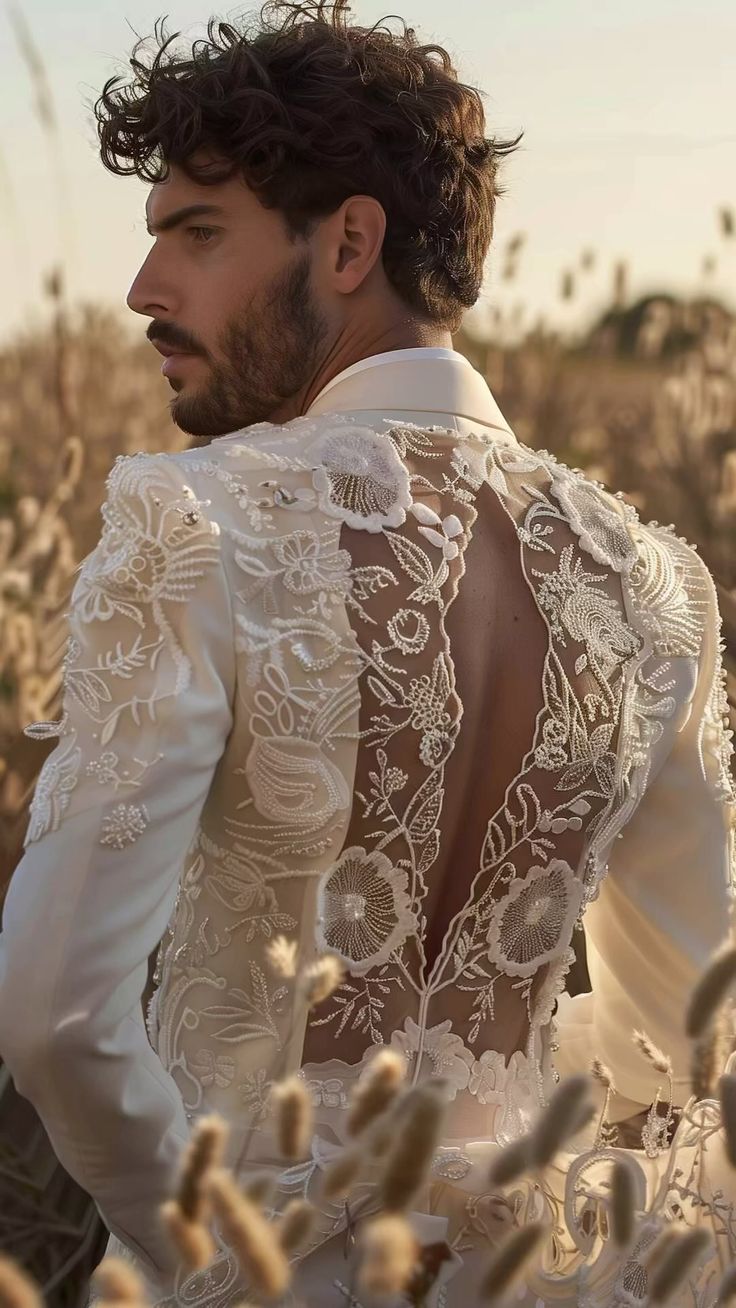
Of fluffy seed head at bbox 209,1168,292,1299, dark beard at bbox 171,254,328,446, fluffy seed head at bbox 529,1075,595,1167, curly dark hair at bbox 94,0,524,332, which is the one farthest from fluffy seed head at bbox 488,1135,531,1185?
curly dark hair at bbox 94,0,524,332

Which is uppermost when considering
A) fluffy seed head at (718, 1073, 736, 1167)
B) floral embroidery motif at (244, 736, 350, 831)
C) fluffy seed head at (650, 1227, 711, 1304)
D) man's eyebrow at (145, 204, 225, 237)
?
man's eyebrow at (145, 204, 225, 237)

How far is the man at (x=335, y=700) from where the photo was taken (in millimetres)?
1264

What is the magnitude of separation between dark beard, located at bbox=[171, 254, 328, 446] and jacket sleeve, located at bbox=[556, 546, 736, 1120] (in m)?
0.50

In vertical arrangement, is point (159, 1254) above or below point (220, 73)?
below

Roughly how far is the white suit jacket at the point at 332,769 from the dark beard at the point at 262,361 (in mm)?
82

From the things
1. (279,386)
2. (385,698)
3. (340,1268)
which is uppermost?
(279,386)

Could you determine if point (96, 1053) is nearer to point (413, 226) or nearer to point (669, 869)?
point (669, 869)

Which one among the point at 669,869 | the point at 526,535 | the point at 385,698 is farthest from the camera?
the point at 669,869

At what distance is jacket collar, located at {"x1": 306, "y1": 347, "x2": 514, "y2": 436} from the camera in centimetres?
152

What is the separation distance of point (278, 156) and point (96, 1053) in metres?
0.87

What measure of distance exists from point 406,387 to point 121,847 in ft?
1.83

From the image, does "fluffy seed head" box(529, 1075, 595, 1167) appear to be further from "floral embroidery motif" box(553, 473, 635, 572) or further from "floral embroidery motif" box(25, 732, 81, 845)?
"floral embroidery motif" box(553, 473, 635, 572)

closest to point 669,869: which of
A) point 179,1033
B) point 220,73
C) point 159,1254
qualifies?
point 179,1033

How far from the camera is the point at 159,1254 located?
1.29 m
